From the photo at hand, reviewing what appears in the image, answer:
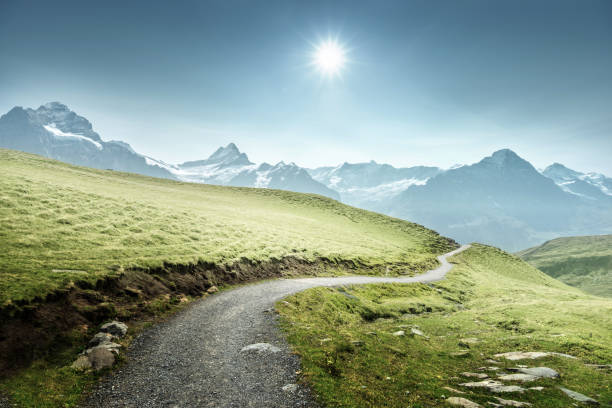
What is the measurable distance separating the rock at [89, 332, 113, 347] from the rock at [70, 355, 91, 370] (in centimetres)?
121

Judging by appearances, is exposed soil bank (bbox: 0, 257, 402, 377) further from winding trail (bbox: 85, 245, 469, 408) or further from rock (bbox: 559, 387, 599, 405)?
rock (bbox: 559, 387, 599, 405)

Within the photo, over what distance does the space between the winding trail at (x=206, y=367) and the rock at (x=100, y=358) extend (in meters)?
0.77

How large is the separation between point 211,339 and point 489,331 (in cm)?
2439

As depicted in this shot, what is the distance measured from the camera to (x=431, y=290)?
42656 millimetres

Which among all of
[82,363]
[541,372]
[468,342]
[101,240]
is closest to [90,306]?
[82,363]

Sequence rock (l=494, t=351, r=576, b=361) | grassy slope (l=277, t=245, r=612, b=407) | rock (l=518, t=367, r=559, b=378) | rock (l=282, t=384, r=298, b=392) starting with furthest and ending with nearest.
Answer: rock (l=494, t=351, r=576, b=361), rock (l=518, t=367, r=559, b=378), grassy slope (l=277, t=245, r=612, b=407), rock (l=282, t=384, r=298, b=392)

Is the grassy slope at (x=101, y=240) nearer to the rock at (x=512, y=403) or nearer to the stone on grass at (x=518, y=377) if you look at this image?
the rock at (x=512, y=403)

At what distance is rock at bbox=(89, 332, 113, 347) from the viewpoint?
14.0 m

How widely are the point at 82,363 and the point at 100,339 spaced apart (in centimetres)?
189

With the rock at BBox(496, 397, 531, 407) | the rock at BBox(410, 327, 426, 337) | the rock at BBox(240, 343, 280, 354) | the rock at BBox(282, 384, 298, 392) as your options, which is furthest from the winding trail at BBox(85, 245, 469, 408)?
the rock at BBox(410, 327, 426, 337)

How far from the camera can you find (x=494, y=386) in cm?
1283

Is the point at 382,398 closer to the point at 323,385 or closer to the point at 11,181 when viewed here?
the point at 323,385

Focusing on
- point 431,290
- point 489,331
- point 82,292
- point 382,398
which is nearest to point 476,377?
point 382,398

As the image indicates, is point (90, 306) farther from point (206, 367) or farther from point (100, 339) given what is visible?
point (206, 367)
